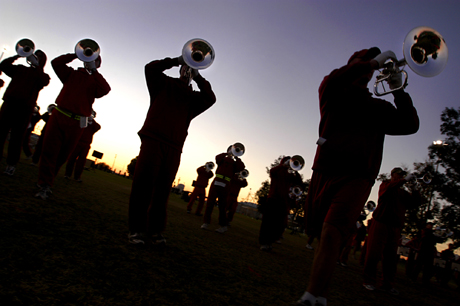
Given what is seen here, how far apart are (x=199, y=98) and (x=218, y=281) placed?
2193 mm

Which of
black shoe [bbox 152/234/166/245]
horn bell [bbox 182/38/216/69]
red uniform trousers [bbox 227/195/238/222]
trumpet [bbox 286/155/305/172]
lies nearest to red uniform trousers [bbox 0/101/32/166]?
black shoe [bbox 152/234/166/245]

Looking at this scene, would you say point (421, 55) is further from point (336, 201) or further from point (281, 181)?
point (281, 181)

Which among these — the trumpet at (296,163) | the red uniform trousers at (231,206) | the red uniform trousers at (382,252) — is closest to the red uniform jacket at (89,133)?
the red uniform trousers at (231,206)

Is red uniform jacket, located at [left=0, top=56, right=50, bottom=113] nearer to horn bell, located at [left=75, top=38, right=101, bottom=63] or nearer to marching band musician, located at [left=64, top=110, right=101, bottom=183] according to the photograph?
horn bell, located at [left=75, top=38, right=101, bottom=63]

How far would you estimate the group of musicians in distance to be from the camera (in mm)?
2193

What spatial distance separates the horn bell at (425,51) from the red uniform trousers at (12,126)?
6.34 m

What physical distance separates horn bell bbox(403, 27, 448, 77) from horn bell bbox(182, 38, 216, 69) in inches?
83.8

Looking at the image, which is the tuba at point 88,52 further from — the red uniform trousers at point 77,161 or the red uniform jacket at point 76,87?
the red uniform trousers at point 77,161

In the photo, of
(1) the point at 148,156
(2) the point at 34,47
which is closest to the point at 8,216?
(1) the point at 148,156

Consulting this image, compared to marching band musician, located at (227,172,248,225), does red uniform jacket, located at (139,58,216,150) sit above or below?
above

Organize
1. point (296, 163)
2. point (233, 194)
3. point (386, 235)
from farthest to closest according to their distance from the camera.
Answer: point (233, 194) < point (296, 163) < point (386, 235)

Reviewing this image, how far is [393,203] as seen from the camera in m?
4.86

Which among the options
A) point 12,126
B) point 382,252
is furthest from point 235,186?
point 12,126

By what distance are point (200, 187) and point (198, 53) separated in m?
8.54
